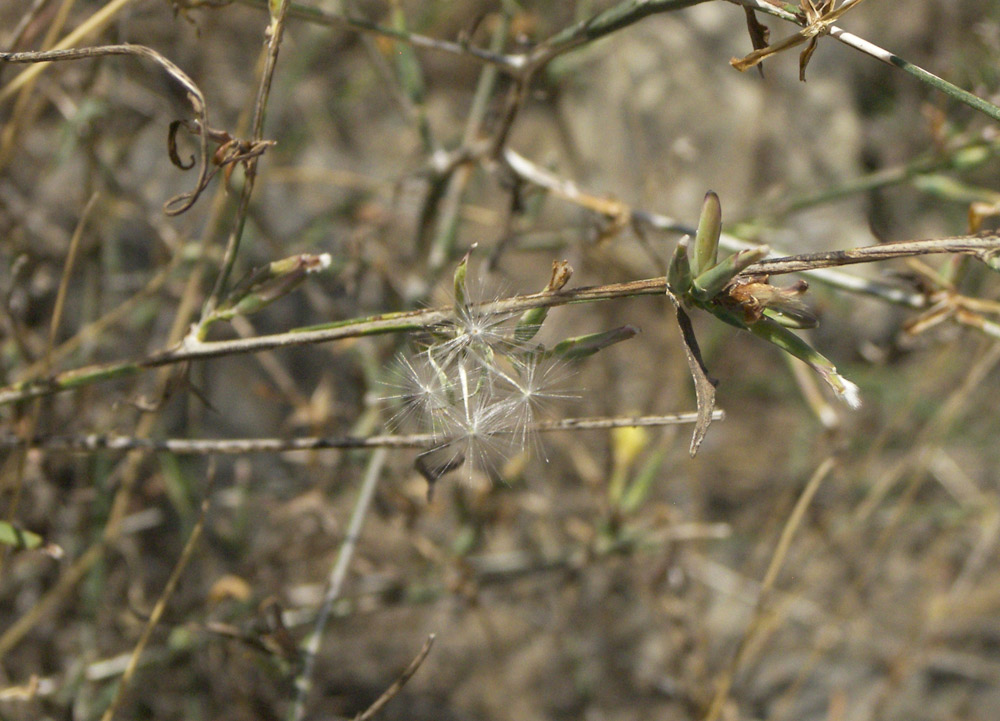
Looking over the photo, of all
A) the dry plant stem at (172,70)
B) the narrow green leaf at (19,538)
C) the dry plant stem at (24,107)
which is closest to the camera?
the dry plant stem at (172,70)

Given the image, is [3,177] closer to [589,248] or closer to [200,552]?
[200,552]

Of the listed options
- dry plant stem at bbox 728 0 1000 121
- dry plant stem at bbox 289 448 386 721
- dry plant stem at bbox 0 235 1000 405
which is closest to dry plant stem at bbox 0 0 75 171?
dry plant stem at bbox 0 235 1000 405

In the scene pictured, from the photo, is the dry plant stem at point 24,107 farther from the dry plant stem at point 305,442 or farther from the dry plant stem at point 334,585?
the dry plant stem at point 334,585

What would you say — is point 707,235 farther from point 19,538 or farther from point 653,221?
point 19,538

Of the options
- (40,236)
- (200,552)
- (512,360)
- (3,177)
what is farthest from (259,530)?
(512,360)

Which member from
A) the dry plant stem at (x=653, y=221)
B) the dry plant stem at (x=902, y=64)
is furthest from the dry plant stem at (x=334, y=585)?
the dry plant stem at (x=902, y=64)

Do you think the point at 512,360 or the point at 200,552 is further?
the point at 200,552

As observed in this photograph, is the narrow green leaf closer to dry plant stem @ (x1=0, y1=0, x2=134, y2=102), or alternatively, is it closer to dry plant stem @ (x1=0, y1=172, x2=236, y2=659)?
dry plant stem @ (x1=0, y1=172, x2=236, y2=659)
